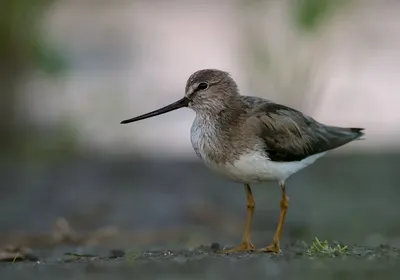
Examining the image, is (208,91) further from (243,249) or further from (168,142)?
(168,142)

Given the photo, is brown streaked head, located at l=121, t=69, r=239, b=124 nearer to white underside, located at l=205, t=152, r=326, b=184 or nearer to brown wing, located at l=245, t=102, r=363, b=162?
brown wing, located at l=245, t=102, r=363, b=162

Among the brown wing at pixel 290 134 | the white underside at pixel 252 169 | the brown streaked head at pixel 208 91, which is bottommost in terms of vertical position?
the white underside at pixel 252 169

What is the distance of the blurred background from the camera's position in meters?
11.6

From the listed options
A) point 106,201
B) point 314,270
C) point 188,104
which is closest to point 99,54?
point 106,201

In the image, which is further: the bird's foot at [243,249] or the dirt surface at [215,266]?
the bird's foot at [243,249]

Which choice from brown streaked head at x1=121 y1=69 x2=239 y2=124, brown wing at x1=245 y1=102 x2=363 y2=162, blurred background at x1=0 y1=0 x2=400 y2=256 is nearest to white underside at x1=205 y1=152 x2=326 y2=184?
brown wing at x1=245 y1=102 x2=363 y2=162

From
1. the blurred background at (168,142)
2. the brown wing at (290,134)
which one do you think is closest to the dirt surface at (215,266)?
the brown wing at (290,134)

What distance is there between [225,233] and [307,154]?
2226 millimetres

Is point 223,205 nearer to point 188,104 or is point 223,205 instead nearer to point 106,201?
point 106,201

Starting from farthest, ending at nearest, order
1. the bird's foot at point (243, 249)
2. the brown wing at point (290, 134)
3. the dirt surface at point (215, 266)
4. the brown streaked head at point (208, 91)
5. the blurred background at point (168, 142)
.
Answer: the blurred background at point (168, 142)
the brown streaked head at point (208, 91)
the brown wing at point (290, 134)
the bird's foot at point (243, 249)
the dirt surface at point (215, 266)

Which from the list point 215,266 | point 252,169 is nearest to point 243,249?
point 252,169

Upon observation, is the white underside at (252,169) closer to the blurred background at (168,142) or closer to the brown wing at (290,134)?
the brown wing at (290,134)

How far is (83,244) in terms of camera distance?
10.5m

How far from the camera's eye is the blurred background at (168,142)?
1160 cm
